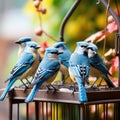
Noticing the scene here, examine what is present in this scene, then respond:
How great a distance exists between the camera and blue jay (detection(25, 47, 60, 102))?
181 centimetres

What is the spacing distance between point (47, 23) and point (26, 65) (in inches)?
38.5

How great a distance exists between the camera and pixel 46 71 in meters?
1.82

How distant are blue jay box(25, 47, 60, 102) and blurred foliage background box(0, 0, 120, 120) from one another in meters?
0.74

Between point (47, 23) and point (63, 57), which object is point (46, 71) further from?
point (47, 23)

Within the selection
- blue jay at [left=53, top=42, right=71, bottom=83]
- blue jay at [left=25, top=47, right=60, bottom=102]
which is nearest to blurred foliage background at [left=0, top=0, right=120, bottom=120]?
blue jay at [left=53, top=42, right=71, bottom=83]

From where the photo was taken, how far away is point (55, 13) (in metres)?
2.85

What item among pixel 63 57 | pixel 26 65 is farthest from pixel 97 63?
pixel 26 65

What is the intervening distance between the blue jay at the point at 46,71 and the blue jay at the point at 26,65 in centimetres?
10

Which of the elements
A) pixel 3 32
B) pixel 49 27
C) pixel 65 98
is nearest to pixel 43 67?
pixel 65 98

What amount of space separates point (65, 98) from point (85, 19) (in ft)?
3.42

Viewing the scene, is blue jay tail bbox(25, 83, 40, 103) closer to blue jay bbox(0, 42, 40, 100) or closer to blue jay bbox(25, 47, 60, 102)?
blue jay bbox(25, 47, 60, 102)

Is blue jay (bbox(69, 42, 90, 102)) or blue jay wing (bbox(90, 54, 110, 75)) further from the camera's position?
blue jay wing (bbox(90, 54, 110, 75))

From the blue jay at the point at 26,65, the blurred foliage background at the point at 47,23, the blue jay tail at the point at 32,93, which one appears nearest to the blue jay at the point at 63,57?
the blue jay at the point at 26,65

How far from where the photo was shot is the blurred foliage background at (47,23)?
2738 millimetres
